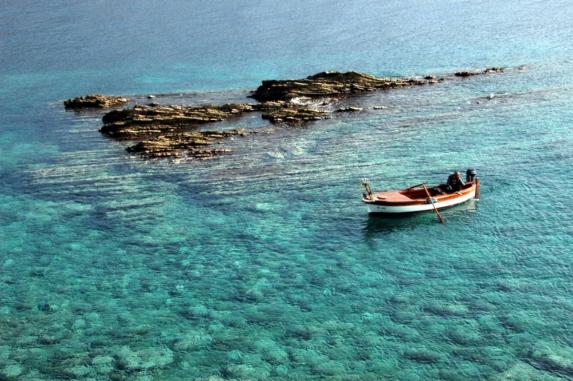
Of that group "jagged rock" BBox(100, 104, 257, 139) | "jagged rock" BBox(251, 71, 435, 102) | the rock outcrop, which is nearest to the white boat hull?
the rock outcrop

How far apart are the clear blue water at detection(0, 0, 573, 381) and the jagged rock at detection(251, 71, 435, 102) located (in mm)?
3986

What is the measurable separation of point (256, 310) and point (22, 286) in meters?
19.3

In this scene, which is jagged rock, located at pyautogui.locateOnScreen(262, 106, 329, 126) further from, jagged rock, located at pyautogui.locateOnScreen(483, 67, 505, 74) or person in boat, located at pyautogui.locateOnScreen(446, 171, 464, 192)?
jagged rock, located at pyautogui.locateOnScreen(483, 67, 505, 74)

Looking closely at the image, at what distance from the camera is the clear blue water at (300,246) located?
40.2 m

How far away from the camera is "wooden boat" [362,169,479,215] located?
54906 millimetres

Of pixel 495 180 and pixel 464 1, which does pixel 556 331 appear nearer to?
pixel 495 180

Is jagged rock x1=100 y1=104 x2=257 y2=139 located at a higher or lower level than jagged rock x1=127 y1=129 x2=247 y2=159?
higher

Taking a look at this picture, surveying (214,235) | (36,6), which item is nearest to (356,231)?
(214,235)

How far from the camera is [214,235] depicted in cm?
5488

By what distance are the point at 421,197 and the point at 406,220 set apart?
255 cm

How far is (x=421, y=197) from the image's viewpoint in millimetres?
56656

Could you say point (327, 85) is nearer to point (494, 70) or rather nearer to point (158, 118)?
point (158, 118)

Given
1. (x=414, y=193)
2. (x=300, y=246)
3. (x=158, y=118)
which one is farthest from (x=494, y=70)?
(x=300, y=246)

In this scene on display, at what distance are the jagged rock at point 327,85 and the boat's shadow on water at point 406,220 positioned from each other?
1459 inches
